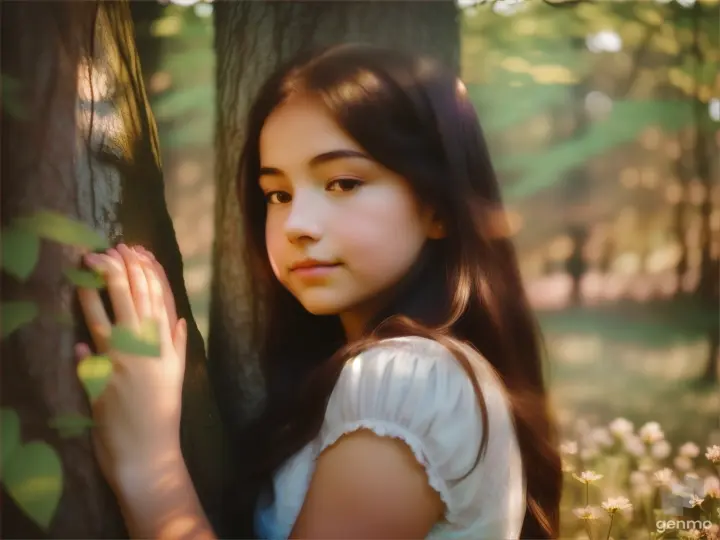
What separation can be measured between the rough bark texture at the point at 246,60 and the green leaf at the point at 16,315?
437mm

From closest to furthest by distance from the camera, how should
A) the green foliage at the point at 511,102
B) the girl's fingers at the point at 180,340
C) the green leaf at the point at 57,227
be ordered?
1. the green leaf at the point at 57,227
2. the girl's fingers at the point at 180,340
3. the green foliage at the point at 511,102

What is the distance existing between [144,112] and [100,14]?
25 centimetres

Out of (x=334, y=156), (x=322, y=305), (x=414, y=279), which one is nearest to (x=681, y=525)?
(x=414, y=279)

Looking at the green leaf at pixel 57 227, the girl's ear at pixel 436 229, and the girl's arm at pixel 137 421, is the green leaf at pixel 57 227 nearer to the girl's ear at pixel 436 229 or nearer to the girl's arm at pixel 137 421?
the girl's arm at pixel 137 421

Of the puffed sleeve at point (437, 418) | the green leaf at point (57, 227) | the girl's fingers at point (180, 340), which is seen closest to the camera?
the puffed sleeve at point (437, 418)

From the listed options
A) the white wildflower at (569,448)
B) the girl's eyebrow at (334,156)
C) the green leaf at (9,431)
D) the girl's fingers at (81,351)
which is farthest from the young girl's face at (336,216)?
the green leaf at (9,431)

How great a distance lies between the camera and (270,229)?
1.97 meters

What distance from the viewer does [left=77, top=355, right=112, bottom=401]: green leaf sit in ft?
5.91

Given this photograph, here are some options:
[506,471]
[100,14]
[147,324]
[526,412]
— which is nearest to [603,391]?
[526,412]

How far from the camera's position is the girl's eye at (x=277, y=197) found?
1.95 meters

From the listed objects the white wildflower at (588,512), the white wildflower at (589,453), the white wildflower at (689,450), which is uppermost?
the white wildflower at (589,453)

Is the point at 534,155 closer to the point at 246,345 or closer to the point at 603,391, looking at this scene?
the point at 603,391

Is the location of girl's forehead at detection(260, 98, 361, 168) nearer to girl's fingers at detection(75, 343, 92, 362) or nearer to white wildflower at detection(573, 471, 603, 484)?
girl's fingers at detection(75, 343, 92, 362)

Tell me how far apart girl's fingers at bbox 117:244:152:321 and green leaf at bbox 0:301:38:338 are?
23 centimetres
